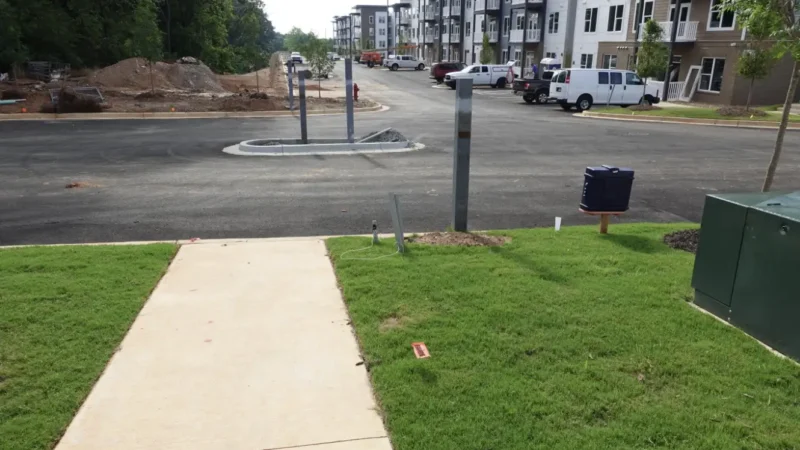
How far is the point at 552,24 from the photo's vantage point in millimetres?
45750

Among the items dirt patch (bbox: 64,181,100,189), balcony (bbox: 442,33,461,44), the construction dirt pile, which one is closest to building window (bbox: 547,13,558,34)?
balcony (bbox: 442,33,461,44)

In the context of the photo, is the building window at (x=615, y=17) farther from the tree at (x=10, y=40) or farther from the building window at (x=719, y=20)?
the tree at (x=10, y=40)

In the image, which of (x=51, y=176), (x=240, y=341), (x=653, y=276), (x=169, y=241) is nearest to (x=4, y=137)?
(x=51, y=176)

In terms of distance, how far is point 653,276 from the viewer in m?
6.13

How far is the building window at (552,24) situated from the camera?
148ft

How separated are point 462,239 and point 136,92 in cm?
2955

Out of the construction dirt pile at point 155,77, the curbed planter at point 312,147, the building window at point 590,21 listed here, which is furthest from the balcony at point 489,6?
the curbed planter at point 312,147

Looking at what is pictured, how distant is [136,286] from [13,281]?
3.98ft

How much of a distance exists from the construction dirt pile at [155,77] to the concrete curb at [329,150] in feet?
71.5

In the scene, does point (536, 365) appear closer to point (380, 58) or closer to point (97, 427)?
point (97, 427)

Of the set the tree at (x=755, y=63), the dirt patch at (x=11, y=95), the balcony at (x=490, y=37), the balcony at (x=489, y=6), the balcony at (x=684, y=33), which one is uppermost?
the balcony at (x=489, y=6)

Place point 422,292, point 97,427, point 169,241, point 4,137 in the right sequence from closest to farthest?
point 97,427 < point 422,292 < point 169,241 < point 4,137

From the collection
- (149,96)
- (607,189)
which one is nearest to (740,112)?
(607,189)

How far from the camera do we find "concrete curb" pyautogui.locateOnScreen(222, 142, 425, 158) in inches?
595
